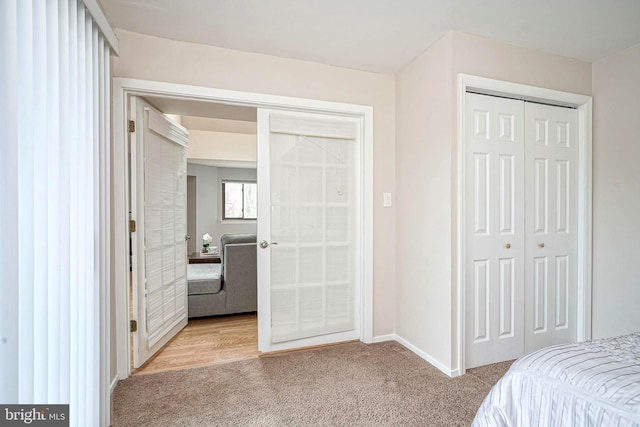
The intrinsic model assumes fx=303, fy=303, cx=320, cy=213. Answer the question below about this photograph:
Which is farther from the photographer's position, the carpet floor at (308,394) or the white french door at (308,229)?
the white french door at (308,229)

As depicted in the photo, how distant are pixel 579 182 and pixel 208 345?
142 inches

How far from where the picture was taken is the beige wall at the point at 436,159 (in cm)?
221

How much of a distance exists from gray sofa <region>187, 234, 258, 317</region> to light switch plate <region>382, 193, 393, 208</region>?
5.25 feet

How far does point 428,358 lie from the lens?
7.95 ft

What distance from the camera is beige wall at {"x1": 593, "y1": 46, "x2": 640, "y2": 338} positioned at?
2.42m

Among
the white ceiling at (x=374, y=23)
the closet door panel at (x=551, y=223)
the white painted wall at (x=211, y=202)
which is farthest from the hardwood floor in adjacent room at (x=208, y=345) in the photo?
the white painted wall at (x=211, y=202)

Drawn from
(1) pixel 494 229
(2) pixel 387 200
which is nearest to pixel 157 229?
(2) pixel 387 200

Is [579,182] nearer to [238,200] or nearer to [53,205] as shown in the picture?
[53,205]

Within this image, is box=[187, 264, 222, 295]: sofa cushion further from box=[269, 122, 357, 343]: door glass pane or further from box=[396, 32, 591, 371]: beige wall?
box=[396, 32, 591, 371]: beige wall

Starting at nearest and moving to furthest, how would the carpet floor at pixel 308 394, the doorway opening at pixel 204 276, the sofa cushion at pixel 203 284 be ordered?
the carpet floor at pixel 308 394 < the doorway opening at pixel 204 276 < the sofa cushion at pixel 203 284

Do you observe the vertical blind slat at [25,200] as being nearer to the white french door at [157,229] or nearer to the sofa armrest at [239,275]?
the white french door at [157,229]

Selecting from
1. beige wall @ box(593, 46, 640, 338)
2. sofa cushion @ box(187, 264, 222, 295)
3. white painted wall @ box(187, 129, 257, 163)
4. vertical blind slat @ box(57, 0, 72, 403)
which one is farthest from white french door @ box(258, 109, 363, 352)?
white painted wall @ box(187, 129, 257, 163)

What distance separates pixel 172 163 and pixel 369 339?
251 centimetres

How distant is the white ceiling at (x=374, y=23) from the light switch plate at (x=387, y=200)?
1198mm
